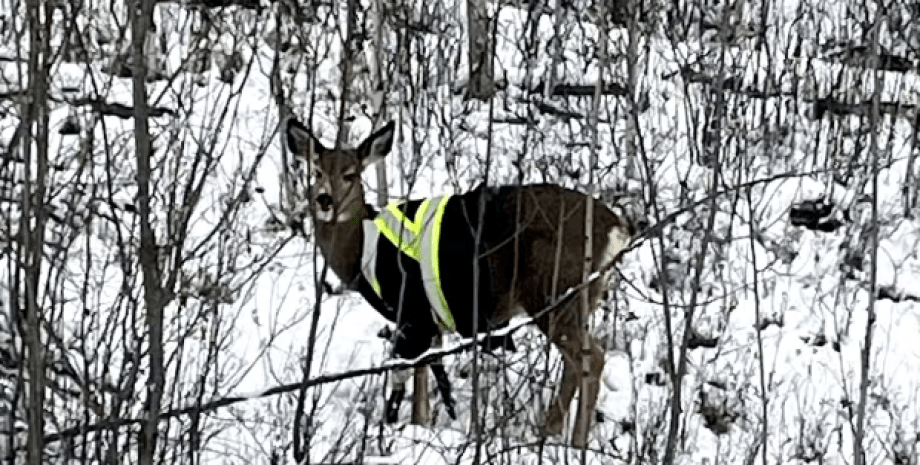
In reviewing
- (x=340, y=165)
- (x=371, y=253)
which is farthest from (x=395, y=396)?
(x=340, y=165)

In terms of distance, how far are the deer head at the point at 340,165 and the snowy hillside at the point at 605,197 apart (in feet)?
0.41

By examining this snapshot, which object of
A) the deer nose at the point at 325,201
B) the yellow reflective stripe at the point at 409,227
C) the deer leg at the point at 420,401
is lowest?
the deer leg at the point at 420,401

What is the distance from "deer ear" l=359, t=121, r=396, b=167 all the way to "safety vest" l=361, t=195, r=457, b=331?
0.38 m

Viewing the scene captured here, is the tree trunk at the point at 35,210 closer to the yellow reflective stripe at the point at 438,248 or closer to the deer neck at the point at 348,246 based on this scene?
the yellow reflective stripe at the point at 438,248

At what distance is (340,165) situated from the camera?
586cm

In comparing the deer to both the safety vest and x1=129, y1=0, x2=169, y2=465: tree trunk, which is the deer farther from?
x1=129, y1=0, x2=169, y2=465: tree trunk

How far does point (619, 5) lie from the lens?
9930mm

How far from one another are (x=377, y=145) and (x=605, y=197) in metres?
2.17

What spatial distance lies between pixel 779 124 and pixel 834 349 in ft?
8.87

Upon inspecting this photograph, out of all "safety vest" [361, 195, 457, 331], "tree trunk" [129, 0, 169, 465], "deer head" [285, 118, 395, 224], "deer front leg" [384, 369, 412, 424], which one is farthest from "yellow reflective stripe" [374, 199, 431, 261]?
"tree trunk" [129, 0, 169, 465]

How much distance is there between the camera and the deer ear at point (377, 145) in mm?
6156

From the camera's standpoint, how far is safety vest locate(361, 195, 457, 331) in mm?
5672

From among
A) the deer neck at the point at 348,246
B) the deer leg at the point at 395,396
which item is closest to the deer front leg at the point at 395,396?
the deer leg at the point at 395,396

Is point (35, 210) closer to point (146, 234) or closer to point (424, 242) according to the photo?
point (146, 234)
